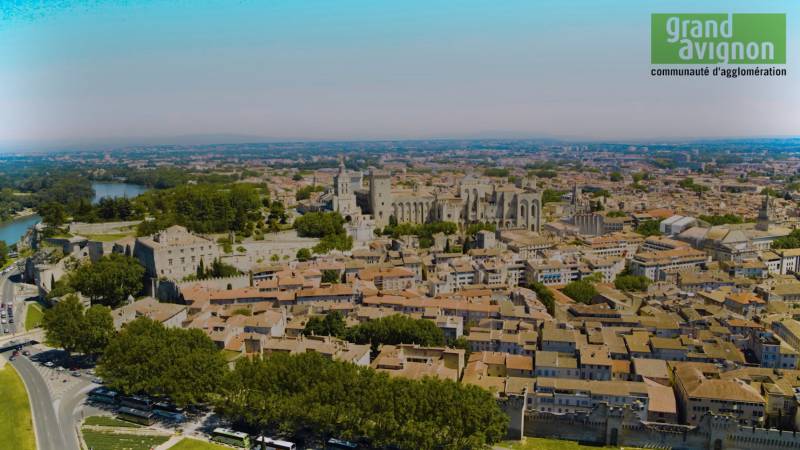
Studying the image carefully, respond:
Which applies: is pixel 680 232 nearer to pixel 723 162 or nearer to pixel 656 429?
pixel 656 429

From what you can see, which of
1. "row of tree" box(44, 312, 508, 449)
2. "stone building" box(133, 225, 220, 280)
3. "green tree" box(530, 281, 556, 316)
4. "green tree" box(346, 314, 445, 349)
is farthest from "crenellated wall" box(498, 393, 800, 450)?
"stone building" box(133, 225, 220, 280)

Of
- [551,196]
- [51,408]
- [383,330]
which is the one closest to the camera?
[51,408]

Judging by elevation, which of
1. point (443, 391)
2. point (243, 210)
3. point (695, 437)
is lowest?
point (695, 437)

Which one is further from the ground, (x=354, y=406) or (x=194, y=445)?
(x=354, y=406)

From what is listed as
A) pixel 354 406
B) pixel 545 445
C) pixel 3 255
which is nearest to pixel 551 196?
pixel 3 255

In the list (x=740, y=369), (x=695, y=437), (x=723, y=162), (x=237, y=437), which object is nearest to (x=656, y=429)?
(x=695, y=437)

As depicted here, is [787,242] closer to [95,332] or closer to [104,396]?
[104,396]

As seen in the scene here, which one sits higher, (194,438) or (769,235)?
(769,235)
